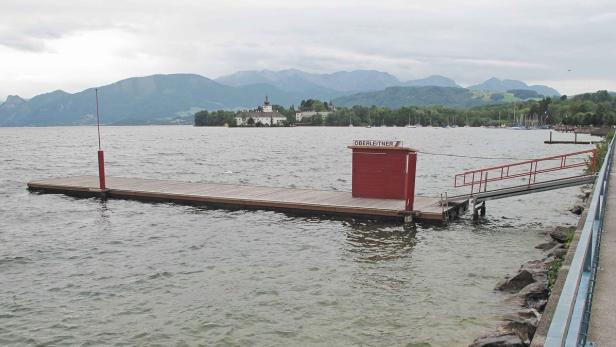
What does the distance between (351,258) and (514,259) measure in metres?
5.79

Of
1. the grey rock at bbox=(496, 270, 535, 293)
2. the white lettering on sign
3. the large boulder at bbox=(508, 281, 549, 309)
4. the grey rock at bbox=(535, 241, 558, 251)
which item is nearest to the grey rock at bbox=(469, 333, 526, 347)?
the large boulder at bbox=(508, 281, 549, 309)

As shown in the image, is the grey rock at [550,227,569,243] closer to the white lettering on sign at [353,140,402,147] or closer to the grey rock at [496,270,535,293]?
the grey rock at [496,270,535,293]

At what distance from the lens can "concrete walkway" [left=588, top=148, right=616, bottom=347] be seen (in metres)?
6.39

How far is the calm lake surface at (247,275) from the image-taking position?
39.5 feet

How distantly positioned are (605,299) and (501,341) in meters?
2.36

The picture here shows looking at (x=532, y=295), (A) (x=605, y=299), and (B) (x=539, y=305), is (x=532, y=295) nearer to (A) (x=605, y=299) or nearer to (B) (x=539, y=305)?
(B) (x=539, y=305)

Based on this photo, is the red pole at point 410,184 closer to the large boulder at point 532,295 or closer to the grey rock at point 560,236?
the grey rock at point 560,236

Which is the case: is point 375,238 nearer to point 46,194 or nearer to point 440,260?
point 440,260

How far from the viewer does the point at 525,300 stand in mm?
13086

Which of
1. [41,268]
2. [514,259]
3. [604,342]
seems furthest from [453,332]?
[41,268]

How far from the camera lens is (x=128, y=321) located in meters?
12.6

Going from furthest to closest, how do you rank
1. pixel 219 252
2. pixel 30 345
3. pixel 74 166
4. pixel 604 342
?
1. pixel 74 166
2. pixel 219 252
3. pixel 30 345
4. pixel 604 342

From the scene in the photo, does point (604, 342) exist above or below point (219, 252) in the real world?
above

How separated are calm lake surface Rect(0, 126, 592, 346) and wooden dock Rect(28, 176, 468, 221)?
0.66 m
